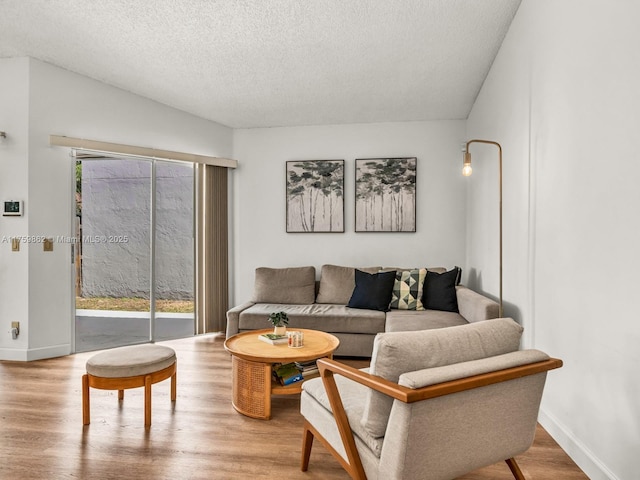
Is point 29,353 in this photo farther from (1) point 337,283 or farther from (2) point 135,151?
(1) point 337,283

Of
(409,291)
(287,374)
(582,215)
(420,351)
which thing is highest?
(582,215)

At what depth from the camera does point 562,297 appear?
7.31 ft

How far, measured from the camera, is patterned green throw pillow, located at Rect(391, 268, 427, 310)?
14.2ft

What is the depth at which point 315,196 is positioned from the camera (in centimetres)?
536

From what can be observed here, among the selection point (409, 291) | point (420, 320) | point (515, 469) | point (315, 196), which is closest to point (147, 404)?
point (515, 469)

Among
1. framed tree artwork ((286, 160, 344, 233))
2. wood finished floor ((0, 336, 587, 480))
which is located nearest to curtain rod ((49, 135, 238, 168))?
framed tree artwork ((286, 160, 344, 233))

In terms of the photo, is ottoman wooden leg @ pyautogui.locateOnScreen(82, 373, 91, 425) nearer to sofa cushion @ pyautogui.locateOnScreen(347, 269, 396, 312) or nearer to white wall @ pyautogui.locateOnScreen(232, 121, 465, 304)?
sofa cushion @ pyautogui.locateOnScreen(347, 269, 396, 312)

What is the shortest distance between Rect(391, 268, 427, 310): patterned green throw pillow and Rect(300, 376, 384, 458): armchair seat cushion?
2333 millimetres

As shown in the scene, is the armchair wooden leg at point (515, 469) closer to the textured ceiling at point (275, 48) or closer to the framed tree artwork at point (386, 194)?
the textured ceiling at point (275, 48)

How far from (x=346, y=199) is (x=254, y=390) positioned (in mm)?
3140

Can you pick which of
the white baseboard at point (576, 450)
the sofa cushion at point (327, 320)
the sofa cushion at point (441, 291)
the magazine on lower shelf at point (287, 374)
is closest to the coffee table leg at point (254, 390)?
the magazine on lower shelf at point (287, 374)

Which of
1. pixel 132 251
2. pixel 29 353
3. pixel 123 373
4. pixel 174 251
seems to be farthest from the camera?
pixel 174 251

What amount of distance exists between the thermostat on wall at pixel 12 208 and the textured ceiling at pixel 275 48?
1.40 m

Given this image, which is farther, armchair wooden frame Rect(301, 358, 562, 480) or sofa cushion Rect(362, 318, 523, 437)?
sofa cushion Rect(362, 318, 523, 437)
